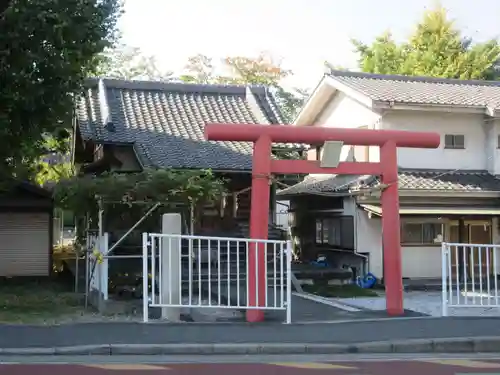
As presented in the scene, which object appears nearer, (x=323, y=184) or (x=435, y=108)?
(x=435, y=108)

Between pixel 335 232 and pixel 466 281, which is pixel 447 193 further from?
pixel 466 281

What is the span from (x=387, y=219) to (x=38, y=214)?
12.1 metres

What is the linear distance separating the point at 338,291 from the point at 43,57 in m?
9.99

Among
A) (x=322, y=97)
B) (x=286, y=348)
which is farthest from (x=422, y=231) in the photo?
(x=286, y=348)

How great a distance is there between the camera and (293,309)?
13.3 meters

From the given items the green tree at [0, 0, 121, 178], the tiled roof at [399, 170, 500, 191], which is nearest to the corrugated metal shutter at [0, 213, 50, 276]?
the green tree at [0, 0, 121, 178]

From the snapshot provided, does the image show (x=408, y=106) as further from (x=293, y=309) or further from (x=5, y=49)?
(x=5, y=49)

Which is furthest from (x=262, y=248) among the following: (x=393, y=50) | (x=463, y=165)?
(x=393, y=50)

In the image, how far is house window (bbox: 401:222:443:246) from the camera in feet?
65.4

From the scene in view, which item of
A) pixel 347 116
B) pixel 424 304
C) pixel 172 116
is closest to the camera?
pixel 424 304

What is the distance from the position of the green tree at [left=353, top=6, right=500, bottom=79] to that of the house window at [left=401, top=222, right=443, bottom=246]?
14984 mm

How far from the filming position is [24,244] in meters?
19.9

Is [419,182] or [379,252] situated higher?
[419,182]

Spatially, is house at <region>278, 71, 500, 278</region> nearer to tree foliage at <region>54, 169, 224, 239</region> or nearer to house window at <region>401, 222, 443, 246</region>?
house window at <region>401, 222, 443, 246</region>
